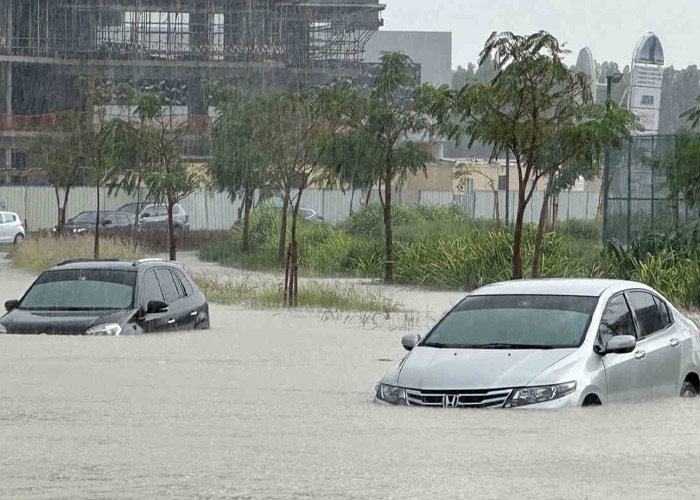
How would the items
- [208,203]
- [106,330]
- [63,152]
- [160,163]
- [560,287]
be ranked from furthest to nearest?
[208,203]
[63,152]
[160,163]
[106,330]
[560,287]

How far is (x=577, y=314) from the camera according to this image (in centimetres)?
1105

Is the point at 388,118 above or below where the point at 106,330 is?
above

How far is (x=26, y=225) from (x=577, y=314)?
176ft

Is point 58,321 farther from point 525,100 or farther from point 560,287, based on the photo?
point 525,100

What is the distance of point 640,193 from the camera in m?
29.2

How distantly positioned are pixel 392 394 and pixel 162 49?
65171 mm

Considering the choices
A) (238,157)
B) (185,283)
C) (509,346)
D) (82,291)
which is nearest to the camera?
(509,346)

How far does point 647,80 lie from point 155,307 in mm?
35179

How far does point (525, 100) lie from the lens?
23.1m

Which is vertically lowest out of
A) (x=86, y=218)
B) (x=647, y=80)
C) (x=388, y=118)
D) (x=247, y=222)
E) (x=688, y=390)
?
(x=86, y=218)

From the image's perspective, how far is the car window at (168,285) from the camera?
665 inches

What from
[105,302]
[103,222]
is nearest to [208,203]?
[103,222]

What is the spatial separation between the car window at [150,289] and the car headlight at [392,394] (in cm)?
617

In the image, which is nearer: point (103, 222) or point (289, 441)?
point (289, 441)
